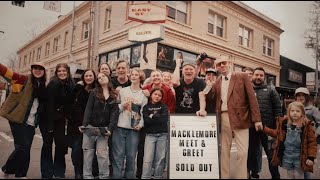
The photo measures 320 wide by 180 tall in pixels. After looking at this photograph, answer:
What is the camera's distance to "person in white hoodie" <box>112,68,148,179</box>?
4.82 meters

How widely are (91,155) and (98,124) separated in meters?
0.50

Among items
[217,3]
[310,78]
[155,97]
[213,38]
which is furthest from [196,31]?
[155,97]

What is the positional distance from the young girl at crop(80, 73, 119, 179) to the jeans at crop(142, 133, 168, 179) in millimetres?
601

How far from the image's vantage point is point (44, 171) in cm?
479

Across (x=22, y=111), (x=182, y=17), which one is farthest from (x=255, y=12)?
(x=22, y=111)

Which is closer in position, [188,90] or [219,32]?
[188,90]

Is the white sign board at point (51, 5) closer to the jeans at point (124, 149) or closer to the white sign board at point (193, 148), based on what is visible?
the jeans at point (124, 149)

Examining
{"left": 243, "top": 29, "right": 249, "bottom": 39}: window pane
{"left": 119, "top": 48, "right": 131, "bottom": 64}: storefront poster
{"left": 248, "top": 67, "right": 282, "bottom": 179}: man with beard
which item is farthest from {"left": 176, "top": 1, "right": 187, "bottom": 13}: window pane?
{"left": 248, "top": 67, "right": 282, "bottom": 179}: man with beard

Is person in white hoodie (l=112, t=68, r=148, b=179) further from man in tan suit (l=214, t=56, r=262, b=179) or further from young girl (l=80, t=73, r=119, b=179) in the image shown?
man in tan suit (l=214, t=56, r=262, b=179)

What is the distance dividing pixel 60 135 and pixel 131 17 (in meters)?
8.01

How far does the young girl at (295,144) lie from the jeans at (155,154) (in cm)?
175

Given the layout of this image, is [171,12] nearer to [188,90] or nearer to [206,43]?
[206,43]

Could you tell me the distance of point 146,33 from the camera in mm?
12633

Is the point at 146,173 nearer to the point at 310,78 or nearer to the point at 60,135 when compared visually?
the point at 60,135
